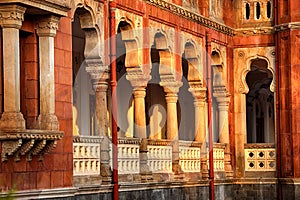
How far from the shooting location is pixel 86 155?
64.5 feet

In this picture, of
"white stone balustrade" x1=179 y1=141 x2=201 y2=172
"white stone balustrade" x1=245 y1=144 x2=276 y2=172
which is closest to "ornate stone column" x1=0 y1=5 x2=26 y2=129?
"white stone balustrade" x1=179 y1=141 x2=201 y2=172

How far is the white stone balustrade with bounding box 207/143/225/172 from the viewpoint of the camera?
91.1ft

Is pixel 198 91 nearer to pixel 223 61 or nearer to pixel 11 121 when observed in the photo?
pixel 223 61

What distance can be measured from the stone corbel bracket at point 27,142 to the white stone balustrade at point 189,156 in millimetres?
8666

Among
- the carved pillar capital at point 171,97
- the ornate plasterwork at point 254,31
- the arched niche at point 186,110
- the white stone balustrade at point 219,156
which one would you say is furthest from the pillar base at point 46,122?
the ornate plasterwork at point 254,31

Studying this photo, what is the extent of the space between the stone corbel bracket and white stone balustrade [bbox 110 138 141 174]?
448 cm

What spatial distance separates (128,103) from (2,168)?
1252 centimetres

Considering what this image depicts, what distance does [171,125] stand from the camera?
25031 mm

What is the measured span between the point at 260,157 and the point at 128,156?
831 centimetres

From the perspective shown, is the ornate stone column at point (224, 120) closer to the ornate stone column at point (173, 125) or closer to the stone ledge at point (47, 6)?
the ornate stone column at point (173, 125)

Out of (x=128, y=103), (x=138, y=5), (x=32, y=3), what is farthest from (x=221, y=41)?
(x=32, y=3)

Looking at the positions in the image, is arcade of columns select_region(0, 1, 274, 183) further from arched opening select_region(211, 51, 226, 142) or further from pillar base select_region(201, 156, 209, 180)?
pillar base select_region(201, 156, 209, 180)

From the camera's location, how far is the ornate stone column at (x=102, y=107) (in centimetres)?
2056

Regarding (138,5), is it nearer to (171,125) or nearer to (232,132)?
(171,125)
